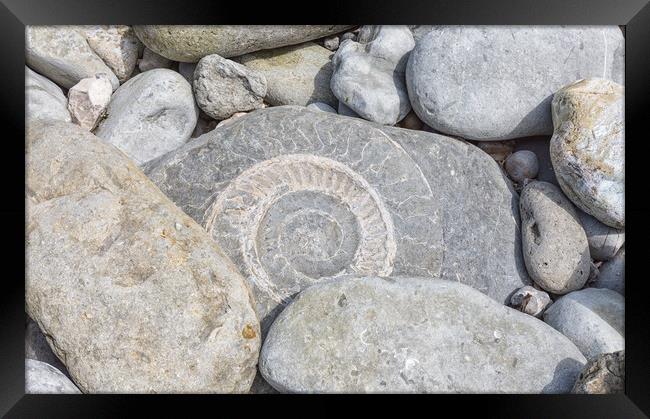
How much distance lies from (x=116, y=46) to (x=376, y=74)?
128cm

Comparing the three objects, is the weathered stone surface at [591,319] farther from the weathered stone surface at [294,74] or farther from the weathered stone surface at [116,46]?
the weathered stone surface at [116,46]

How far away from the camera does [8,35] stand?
2219 mm

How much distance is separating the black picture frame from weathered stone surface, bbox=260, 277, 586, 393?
0.07 m

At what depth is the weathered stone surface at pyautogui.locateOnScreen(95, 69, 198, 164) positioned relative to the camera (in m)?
2.89

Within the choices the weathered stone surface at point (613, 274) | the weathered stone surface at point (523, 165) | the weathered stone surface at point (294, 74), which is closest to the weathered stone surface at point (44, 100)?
the weathered stone surface at point (294, 74)

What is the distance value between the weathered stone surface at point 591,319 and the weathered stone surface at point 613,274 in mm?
111

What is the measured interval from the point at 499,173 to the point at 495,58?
0.53m

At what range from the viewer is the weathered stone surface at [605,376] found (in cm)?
211

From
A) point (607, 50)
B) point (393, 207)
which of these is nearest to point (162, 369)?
point (393, 207)

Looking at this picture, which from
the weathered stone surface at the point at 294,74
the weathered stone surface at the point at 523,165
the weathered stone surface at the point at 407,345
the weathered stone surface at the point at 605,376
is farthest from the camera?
the weathered stone surface at the point at 294,74

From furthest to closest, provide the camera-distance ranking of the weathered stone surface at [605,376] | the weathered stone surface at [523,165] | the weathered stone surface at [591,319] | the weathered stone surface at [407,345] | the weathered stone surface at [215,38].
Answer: the weathered stone surface at [523,165]
the weathered stone surface at [215,38]
the weathered stone surface at [591,319]
the weathered stone surface at [407,345]
the weathered stone surface at [605,376]

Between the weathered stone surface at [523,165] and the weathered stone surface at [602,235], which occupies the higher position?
the weathered stone surface at [523,165]

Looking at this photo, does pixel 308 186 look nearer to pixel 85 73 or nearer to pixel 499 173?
pixel 499 173
